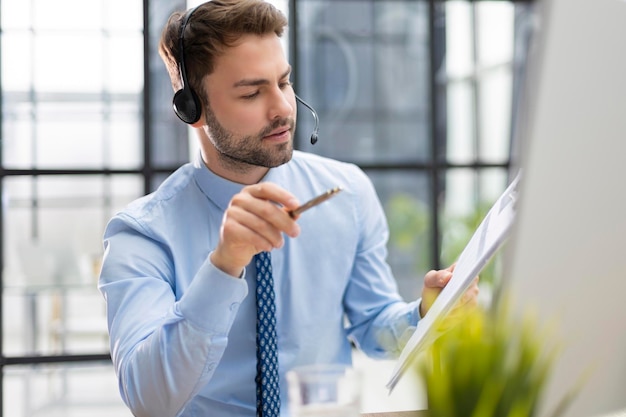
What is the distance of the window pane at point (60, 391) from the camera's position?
117 inches

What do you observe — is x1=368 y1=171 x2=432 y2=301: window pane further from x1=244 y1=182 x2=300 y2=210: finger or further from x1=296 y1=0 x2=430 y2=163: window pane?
x1=244 y1=182 x2=300 y2=210: finger

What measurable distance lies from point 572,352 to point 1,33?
266 centimetres

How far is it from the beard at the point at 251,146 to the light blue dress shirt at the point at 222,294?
3.3 inches

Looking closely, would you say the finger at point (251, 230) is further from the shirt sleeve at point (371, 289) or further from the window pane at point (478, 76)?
the window pane at point (478, 76)

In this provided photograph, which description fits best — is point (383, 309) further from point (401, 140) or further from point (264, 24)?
point (401, 140)

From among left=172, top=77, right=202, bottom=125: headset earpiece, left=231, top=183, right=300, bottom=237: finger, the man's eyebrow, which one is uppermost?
the man's eyebrow

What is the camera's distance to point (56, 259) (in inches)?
120

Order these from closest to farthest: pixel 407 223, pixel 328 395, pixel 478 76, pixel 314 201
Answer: pixel 328 395 → pixel 314 201 → pixel 478 76 → pixel 407 223

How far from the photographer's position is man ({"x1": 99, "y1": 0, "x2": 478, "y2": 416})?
1285mm

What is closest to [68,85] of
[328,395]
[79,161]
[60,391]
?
[79,161]

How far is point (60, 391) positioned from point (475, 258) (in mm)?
2438

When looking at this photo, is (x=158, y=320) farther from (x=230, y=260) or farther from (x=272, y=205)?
(x=272, y=205)

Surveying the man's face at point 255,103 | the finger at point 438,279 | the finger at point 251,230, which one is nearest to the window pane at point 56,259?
the man's face at point 255,103

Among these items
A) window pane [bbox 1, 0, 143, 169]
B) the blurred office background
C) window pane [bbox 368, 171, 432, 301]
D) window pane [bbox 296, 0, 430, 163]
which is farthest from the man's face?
window pane [bbox 296, 0, 430, 163]
